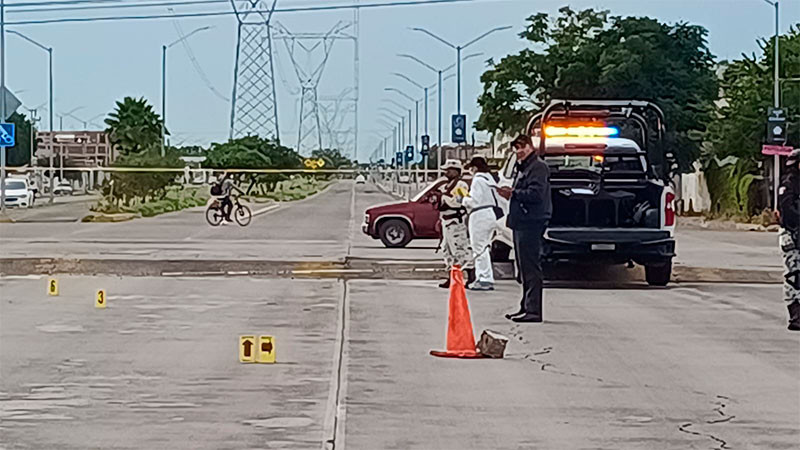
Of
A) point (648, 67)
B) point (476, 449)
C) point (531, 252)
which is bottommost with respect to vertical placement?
point (476, 449)

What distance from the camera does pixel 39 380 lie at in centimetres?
1142

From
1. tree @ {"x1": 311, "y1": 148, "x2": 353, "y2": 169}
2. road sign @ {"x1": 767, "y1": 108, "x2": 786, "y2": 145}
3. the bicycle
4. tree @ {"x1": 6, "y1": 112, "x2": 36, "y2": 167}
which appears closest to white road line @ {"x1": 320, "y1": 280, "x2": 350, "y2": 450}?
road sign @ {"x1": 767, "y1": 108, "x2": 786, "y2": 145}

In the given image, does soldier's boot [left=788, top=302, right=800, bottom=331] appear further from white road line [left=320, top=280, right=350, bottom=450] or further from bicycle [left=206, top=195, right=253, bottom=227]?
bicycle [left=206, top=195, right=253, bottom=227]

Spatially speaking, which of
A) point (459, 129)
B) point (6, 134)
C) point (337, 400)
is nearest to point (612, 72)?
point (459, 129)

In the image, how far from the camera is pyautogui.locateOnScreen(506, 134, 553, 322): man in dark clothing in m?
15.3

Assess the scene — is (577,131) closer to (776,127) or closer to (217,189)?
(776,127)

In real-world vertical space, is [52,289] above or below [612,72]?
below

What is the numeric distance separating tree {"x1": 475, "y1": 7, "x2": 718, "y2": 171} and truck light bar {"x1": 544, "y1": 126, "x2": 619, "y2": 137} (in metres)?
30.9

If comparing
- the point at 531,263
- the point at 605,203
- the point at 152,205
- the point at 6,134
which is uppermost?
the point at 6,134

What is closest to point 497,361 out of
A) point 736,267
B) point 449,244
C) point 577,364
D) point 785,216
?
point 577,364

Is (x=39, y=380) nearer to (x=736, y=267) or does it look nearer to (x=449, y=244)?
(x=449, y=244)

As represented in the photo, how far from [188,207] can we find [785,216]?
5334 cm

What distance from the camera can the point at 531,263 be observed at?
1523 centimetres

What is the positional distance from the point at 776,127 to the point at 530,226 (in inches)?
1086
